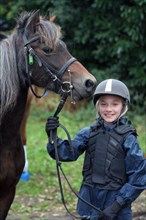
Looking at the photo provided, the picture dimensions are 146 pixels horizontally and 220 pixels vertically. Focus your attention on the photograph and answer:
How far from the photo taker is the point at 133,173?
296cm

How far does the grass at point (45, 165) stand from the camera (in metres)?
5.47

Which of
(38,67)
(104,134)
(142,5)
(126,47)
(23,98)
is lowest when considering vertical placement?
(104,134)

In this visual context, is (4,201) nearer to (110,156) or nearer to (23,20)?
(110,156)

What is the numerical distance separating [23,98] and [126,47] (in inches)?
244

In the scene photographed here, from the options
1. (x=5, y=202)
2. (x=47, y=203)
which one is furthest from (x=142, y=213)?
(x=5, y=202)

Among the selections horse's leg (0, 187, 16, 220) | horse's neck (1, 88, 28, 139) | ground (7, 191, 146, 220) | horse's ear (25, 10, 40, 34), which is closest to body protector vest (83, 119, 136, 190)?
horse's neck (1, 88, 28, 139)

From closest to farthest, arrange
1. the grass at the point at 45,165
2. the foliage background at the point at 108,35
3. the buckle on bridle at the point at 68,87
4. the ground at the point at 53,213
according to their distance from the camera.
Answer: the buckle on bridle at the point at 68,87, the ground at the point at 53,213, the grass at the point at 45,165, the foliage background at the point at 108,35

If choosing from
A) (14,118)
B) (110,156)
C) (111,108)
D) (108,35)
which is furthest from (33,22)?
(108,35)

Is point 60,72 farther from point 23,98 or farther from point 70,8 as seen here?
point 70,8

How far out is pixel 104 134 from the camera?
3074 mm

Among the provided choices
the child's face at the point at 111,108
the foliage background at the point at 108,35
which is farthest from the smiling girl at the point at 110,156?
the foliage background at the point at 108,35

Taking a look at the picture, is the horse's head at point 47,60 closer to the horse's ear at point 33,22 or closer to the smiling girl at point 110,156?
the horse's ear at point 33,22

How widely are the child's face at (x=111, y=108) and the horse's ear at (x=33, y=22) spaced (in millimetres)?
729

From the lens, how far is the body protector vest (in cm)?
302
